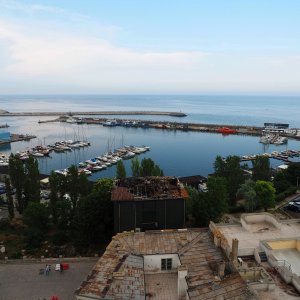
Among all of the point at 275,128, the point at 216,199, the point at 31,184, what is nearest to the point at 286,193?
→ the point at 216,199

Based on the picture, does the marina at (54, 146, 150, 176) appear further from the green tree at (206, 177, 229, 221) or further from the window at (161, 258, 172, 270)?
the window at (161, 258, 172, 270)

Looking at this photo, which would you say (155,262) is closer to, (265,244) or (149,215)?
(149,215)

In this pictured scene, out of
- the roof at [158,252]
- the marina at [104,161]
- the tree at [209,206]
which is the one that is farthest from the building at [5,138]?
the roof at [158,252]

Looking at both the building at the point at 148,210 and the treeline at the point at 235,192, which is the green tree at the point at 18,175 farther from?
the treeline at the point at 235,192

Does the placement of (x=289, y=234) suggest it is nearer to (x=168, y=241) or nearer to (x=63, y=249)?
(x=168, y=241)

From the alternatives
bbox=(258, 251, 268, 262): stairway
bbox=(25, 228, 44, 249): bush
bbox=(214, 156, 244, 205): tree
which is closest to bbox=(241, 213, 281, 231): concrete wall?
bbox=(258, 251, 268, 262): stairway
